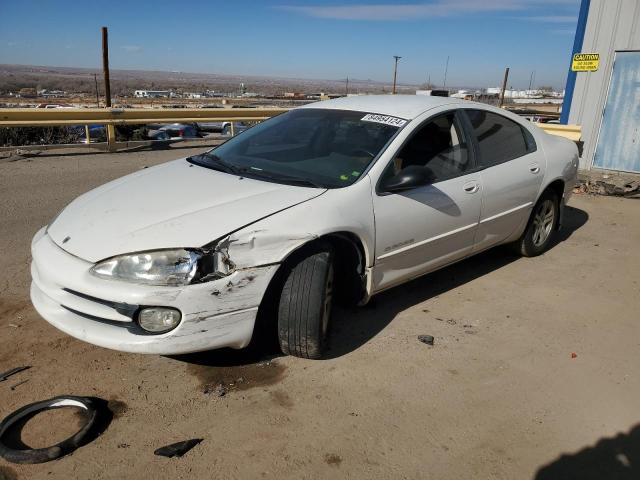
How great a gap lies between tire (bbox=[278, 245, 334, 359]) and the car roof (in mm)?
1330

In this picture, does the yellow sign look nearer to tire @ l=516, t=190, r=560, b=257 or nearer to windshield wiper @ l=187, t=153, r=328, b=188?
tire @ l=516, t=190, r=560, b=257

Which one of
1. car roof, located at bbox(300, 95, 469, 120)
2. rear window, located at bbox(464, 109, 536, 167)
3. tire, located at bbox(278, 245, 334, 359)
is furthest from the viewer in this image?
rear window, located at bbox(464, 109, 536, 167)

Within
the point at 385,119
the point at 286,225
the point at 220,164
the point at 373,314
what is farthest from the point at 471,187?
the point at 220,164

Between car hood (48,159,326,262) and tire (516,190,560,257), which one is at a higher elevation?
car hood (48,159,326,262)

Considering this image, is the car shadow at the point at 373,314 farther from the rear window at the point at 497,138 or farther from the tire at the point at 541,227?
the rear window at the point at 497,138

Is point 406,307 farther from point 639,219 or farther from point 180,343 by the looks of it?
point 639,219

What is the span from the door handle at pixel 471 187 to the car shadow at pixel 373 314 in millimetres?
896

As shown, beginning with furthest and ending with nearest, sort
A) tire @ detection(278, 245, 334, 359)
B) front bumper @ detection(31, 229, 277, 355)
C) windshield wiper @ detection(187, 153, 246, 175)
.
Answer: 1. windshield wiper @ detection(187, 153, 246, 175)
2. tire @ detection(278, 245, 334, 359)
3. front bumper @ detection(31, 229, 277, 355)

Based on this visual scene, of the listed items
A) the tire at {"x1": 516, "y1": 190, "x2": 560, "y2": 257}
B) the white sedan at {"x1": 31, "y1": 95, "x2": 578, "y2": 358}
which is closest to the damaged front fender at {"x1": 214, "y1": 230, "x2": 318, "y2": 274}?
the white sedan at {"x1": 31, "y1": 95, "x2": 578, "y2": 358}

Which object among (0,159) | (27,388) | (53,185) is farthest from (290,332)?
(0,159)

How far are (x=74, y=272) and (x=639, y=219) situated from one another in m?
6.95

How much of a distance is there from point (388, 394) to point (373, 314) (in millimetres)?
986

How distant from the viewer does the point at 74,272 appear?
2.63 metres

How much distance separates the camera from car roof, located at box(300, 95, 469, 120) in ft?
12.3
